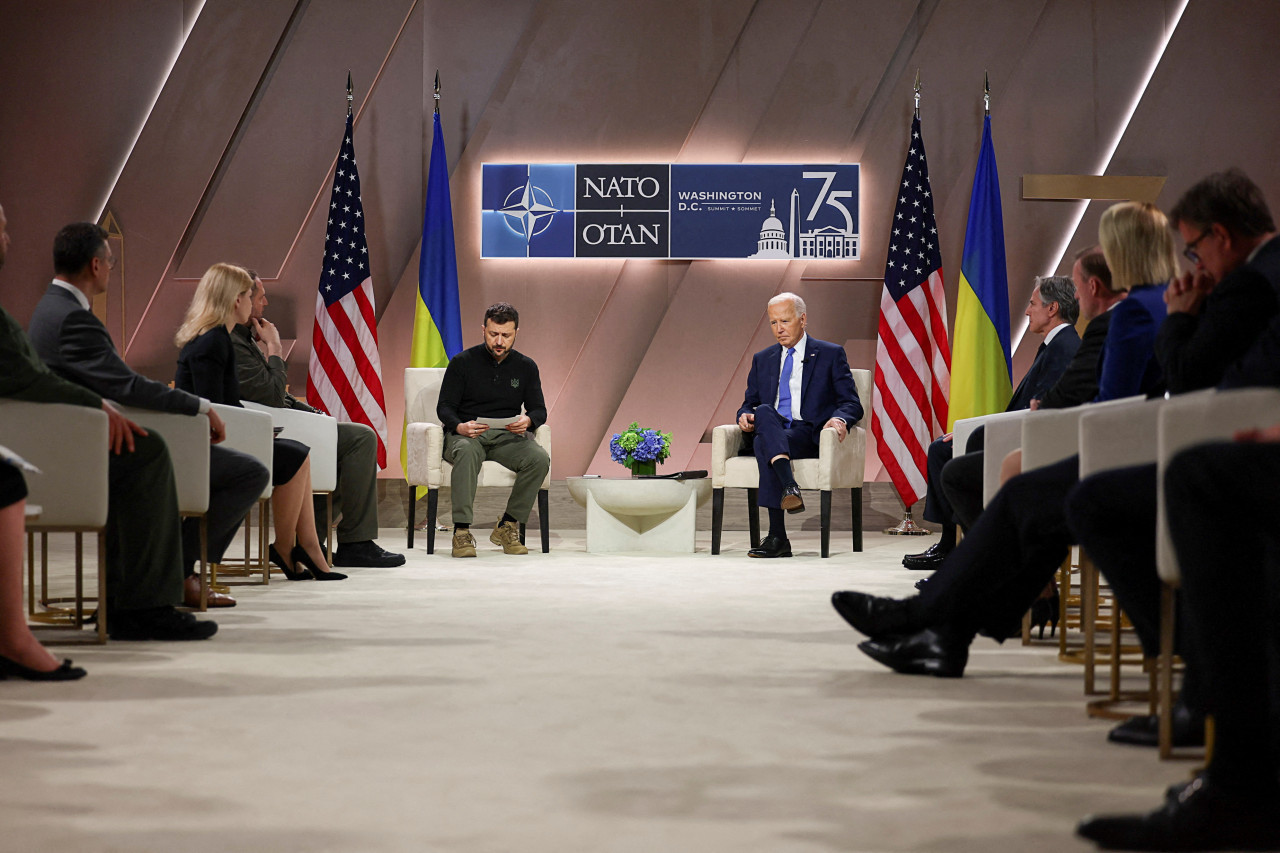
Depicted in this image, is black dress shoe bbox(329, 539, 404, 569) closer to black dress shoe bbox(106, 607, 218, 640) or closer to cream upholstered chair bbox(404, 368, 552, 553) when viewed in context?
cream upholstered chair bbox(404, 368, 552, 553)

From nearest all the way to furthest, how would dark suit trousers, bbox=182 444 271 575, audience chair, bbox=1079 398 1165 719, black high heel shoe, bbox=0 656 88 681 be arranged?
audience chair, bbox=1079 398 1165 719
black high heel shoe, bbox=0 656 88 681
dark suit trousers, bbox=182 444 271 575

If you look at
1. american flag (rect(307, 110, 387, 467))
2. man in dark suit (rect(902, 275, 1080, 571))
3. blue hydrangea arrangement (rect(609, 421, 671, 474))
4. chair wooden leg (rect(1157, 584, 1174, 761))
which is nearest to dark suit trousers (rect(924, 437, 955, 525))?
man in dark suit (rect(902, 275, 1080, 571))

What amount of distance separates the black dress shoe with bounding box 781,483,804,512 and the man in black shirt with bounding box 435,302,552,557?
1.15 metres

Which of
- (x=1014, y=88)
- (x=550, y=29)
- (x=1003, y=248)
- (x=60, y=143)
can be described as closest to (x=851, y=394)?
(x=1003, y=248)

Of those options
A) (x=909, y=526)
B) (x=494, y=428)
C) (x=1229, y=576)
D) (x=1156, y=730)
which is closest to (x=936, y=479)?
(x=909, y=526)

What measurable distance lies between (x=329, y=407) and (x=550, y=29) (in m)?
2.68

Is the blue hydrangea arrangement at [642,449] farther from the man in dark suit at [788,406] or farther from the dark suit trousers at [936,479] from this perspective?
the dark suit trousers at [936,479]

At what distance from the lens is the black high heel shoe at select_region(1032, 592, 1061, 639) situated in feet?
9.77

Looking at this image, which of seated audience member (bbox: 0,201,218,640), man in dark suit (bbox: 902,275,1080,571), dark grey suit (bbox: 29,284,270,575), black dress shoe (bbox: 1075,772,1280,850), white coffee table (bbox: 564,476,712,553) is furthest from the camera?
white coffee table (bbox: 564,476,712,553)

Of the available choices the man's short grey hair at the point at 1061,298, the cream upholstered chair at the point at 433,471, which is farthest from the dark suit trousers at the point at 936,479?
the cream upholstered chair at the point at 433,471

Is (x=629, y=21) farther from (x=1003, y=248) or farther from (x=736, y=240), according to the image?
(x=1003, y=248)

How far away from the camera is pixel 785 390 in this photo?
222 inches

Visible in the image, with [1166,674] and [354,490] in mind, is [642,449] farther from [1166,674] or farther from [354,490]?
[1166,674]

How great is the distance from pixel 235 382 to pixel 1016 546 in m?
2.75
